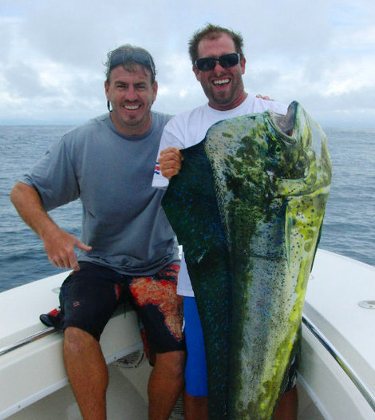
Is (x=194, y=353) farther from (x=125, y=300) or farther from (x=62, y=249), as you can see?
(x=62, y=249)

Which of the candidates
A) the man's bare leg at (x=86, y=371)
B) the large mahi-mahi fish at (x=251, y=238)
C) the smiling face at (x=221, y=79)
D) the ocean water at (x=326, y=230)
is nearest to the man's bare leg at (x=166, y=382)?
the man's bare leg at (x=86, y=371)

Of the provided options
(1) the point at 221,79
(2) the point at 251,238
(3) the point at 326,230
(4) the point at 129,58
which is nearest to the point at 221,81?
(1) the point at 221,79

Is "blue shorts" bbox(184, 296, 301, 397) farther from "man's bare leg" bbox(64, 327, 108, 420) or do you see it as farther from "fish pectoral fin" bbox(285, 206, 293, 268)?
"fish pectoral fin" bbox(285, 206, 293, 268)

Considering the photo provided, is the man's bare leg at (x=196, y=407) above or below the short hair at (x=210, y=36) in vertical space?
below

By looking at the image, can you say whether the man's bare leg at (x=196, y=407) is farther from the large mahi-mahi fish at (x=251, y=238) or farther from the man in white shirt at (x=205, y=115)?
the large mahi-mahi fish at (x=251, y=238)

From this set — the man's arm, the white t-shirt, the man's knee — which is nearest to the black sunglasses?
the white t-shirt

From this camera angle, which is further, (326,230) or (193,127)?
(326,230)

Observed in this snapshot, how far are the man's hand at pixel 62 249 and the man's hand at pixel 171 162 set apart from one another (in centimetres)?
55

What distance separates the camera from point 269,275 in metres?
1.51

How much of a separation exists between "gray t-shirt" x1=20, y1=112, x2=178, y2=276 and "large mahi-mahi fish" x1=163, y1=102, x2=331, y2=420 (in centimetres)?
68

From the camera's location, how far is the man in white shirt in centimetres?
191

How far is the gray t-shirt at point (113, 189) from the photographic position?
2320mm

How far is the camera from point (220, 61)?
74.0 inches

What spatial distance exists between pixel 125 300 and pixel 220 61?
1.26m
